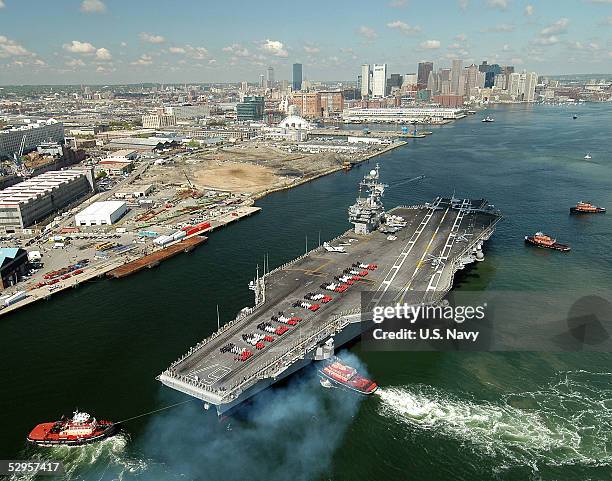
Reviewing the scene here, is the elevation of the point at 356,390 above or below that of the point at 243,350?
below

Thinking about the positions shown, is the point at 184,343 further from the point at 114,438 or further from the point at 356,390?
the point at 356,390

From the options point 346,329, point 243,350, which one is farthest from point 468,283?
point 243,350

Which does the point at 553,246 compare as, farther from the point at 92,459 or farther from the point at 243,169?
the point at 243,169

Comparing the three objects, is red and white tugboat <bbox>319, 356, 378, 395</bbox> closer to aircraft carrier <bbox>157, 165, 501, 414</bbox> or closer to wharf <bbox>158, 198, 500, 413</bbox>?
aircraft carrier <bbox>157, 165, 501, 414</bbox>

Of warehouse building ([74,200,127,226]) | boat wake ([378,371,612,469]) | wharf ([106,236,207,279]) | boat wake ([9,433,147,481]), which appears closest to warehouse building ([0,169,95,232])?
warehouse building ([74,200,127,226])

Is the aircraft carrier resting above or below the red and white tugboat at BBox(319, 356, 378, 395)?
above

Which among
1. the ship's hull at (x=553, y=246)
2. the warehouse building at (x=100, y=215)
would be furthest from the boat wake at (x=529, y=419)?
the warehouse building at (x=100, y=215)

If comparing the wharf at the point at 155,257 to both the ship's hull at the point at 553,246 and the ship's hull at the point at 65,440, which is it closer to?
the ship's hull at the point at 65,440
